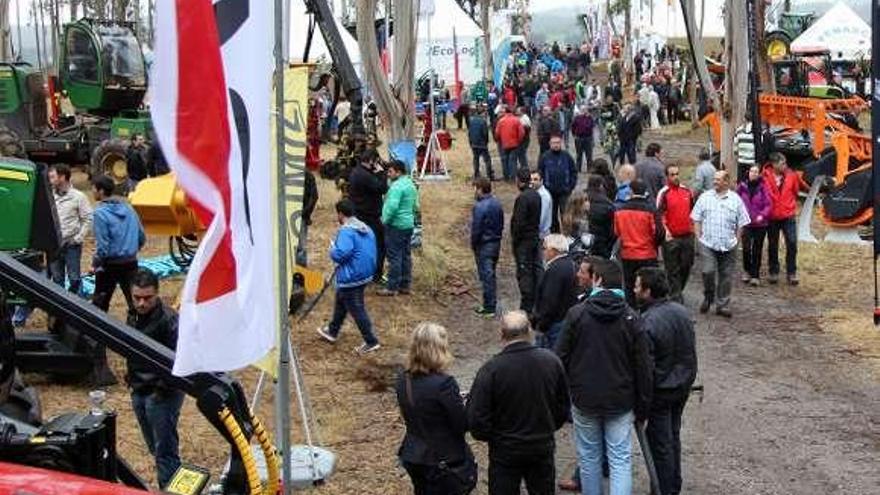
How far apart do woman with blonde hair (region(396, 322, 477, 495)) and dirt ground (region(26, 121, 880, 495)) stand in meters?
1.46

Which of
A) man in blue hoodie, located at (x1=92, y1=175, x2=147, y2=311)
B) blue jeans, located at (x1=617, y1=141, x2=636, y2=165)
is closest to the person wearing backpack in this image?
man in blue hoodie, located at (x1=92, y1=175, x2=147, y2=311)

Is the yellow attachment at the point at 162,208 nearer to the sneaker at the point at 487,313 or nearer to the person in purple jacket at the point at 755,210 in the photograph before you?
the sneaker at the point at 487,313

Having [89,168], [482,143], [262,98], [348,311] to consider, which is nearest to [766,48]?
[482,143]

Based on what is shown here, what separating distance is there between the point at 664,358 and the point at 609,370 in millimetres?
658

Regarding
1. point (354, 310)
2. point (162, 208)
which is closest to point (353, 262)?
point (354, 310)

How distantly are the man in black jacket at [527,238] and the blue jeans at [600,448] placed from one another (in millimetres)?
5257

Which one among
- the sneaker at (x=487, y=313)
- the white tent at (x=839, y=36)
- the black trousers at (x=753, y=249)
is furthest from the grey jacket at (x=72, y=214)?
the white tent at (x=839, y=36)

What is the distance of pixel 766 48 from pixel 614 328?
22887 millimetres

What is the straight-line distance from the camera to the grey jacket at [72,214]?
1123 cm

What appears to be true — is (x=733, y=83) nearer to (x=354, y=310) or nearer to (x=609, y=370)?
(x=354, y=310)

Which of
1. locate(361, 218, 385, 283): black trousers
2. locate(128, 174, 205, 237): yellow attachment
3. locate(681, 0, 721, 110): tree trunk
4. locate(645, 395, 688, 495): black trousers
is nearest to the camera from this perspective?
locate(645, 395, 688, 495): black trousers

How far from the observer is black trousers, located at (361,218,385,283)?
42.0 feet

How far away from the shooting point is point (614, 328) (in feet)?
21.2

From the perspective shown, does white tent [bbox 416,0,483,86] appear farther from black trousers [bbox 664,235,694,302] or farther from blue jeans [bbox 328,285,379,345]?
blue jeans [bbox 328,285,379,345]
